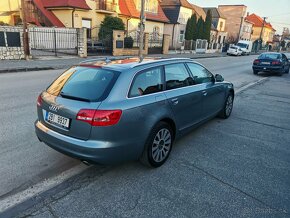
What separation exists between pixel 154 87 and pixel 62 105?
50.4 inches

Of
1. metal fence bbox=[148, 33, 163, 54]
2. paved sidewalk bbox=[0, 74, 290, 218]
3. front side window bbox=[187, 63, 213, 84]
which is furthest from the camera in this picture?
metal fence bbox=[148, 33, 163, 54]

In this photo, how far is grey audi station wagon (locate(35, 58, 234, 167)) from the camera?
297 centimetres

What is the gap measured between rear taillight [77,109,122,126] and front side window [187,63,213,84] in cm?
Result: 212

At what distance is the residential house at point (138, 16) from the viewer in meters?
28.9

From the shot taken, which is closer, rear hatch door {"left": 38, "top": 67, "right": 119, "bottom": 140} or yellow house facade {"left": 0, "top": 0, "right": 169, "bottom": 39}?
rear hatch door {"left": 38, "top": 67, "right": 119, "bottom": 140}

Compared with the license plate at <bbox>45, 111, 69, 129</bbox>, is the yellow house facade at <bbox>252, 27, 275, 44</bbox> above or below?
above

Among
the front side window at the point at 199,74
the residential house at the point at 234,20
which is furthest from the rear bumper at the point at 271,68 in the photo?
the residential house at the point at 234,20

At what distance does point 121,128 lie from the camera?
3008 mm

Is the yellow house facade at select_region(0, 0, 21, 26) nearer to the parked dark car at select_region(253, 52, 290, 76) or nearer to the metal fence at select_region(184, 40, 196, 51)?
the metal fence at select_region(184, 40, 196, 51)

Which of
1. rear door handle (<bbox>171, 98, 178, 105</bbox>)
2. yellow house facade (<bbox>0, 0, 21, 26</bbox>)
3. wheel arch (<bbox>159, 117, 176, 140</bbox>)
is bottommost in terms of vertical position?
wheel arch (<bbox>159, 117, 176, 140</bbox>)

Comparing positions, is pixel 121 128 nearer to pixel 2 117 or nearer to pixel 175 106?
A: pixel 175 106

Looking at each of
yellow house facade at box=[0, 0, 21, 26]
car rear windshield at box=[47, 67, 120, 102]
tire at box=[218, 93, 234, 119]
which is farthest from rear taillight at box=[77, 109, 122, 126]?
yellow house facade at box=[0, 0, 21, 26]

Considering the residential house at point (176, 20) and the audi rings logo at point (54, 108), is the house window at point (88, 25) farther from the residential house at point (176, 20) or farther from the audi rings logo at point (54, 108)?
the audi rings logo at point (54, 108)

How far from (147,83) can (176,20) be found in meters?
37.8
